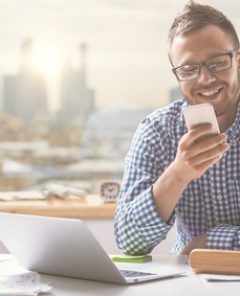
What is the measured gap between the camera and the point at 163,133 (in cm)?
239

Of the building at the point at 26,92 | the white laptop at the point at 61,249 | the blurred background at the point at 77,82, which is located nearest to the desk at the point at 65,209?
the blurred background at the point at 77,82

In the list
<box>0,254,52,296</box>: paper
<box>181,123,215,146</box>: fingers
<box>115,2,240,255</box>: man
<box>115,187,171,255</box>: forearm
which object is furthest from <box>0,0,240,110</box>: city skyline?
<box>0,254,52,296</box>: paper

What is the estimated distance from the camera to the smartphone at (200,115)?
201 centimetres

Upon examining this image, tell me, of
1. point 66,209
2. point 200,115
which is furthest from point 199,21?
point 66,209

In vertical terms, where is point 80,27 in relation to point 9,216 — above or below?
above

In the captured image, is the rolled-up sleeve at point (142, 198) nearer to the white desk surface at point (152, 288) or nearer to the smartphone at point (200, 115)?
the smartphone at point (200, 115)

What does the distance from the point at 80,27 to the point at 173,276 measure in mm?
2017

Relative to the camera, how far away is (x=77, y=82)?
3664 mm

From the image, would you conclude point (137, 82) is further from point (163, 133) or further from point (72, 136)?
point (163, 133)

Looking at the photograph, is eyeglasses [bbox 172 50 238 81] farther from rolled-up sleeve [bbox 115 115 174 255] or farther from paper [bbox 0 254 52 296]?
paper [bbox 0 254 52 296]

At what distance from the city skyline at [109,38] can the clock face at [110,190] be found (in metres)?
0.38

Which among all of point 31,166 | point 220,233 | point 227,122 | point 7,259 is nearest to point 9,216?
point 7,259

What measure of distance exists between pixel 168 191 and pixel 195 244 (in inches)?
7.3

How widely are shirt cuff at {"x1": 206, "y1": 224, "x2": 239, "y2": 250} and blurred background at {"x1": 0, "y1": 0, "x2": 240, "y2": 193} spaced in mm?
1475
